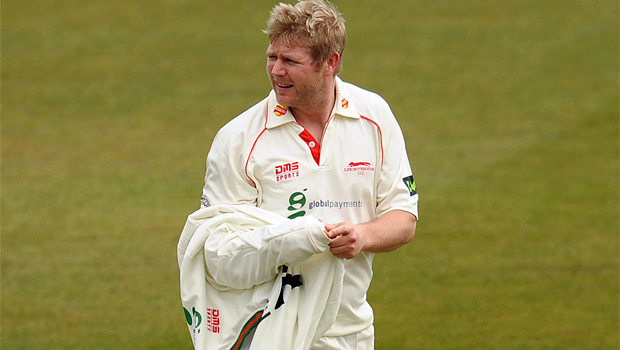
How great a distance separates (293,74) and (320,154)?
15.1 inches

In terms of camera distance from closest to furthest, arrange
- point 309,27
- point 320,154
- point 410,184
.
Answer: point 309,27 → point 320,154 → point 410,184

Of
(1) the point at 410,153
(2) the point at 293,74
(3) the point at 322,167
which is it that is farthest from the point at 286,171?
(1) the point at 410,153

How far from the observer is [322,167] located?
171 inches

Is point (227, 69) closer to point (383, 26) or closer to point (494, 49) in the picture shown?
point (383, 26)

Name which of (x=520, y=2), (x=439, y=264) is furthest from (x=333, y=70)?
(x=520, y=2)

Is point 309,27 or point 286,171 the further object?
point 286,171

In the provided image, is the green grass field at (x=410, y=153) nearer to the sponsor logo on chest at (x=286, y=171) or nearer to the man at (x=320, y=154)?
the man at (x=320, y=154)

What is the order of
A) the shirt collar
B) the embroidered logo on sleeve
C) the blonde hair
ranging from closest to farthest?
1. the blonde hair
2. the shirt collar
3. the embroidered logo on sleeve

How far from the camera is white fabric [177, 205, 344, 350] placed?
4.18 meters

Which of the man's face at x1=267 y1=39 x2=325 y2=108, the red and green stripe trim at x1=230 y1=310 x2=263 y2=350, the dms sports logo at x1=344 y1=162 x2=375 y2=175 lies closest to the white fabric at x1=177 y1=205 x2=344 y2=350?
the red and green stripe trim at x1=230 y1=310 x2=263 y2=350

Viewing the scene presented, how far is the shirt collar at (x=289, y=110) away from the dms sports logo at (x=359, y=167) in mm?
204

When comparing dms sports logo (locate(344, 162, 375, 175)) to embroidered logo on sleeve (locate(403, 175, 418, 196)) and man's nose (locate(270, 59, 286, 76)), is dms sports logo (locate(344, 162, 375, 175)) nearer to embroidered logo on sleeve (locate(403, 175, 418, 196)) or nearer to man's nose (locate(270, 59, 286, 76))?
embroidered logo on sleeve (locate(403, 175, 418, 196))

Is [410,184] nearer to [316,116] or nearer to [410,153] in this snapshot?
[316,116]

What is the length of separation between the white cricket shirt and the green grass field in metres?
3.32
